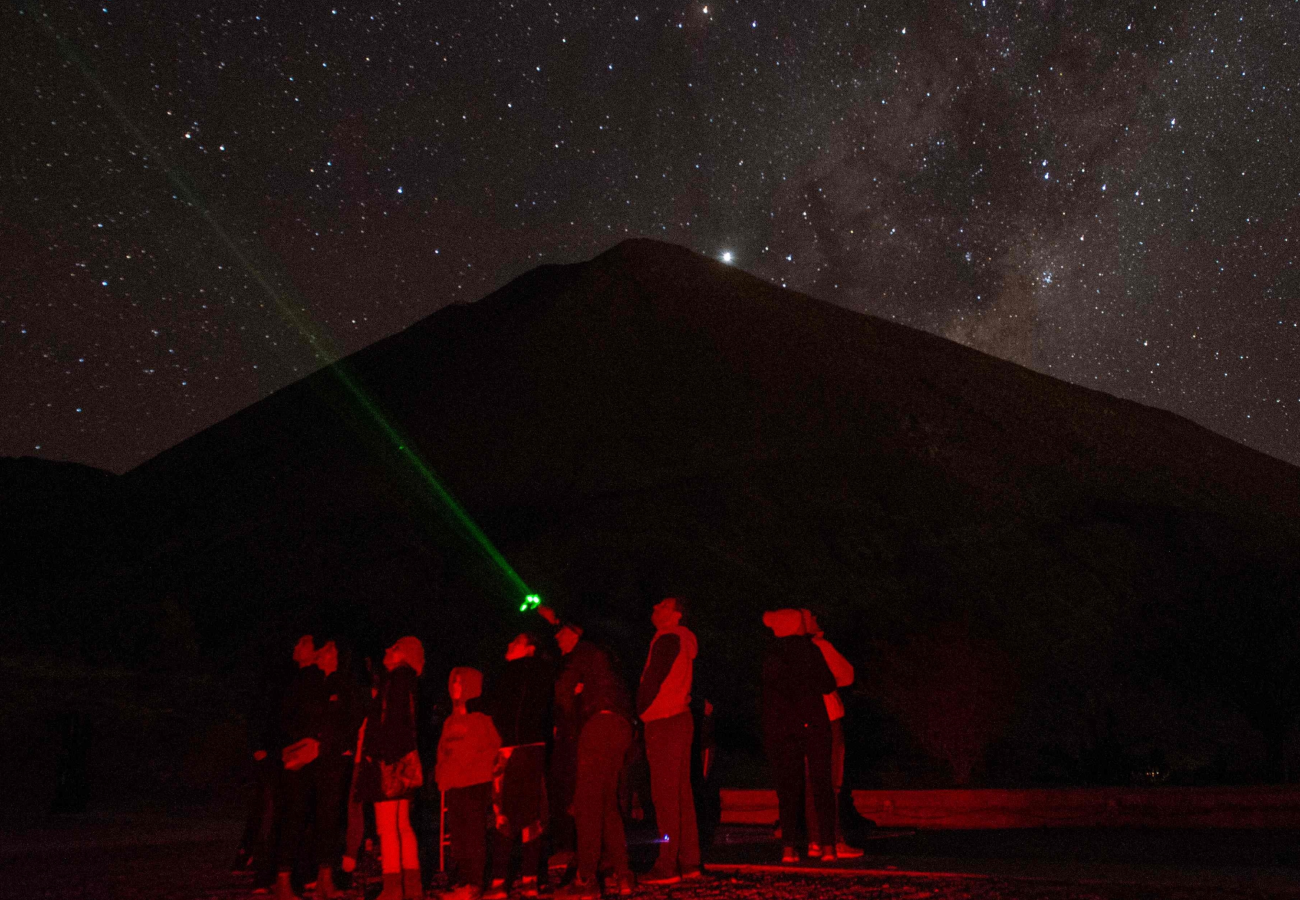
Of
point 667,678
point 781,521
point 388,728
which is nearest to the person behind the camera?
point 388,728

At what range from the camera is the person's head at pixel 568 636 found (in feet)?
24.5

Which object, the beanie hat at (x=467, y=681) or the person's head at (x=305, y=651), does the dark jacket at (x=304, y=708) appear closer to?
the person's head at (x=305, y=651)

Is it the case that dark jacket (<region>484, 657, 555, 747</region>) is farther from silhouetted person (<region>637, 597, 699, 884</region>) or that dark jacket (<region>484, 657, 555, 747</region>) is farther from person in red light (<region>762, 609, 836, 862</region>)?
person in red light (<region>762, 609, 836, 862</region>)

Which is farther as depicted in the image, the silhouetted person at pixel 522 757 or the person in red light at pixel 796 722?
the person in red light at pixel 796 722

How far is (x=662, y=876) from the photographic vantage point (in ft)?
23.2

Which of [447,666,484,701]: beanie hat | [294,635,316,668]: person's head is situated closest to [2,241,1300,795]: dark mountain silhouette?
[447,666,484,701]: beanie hat

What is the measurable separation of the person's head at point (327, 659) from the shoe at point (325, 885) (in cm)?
125

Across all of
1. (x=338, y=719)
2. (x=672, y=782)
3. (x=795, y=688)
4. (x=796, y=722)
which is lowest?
(x=672, y=782)

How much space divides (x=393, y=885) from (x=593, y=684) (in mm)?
1697

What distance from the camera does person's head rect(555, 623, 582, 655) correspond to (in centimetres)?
746

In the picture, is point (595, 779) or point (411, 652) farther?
point (411, 652)

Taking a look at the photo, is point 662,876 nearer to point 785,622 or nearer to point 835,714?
point 785,622

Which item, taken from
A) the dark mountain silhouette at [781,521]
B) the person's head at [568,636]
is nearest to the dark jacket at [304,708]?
the person's head at [568,636]

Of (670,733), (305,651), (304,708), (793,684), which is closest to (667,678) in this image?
(670,733)
